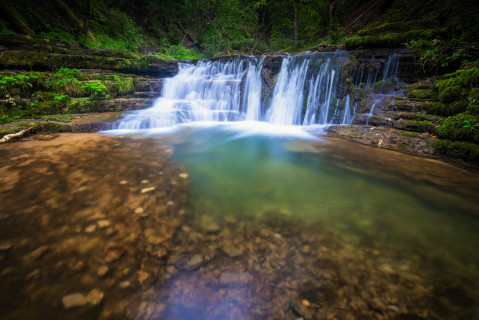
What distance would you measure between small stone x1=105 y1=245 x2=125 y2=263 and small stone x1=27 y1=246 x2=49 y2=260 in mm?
467

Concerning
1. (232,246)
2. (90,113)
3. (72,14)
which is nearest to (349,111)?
(232,246)

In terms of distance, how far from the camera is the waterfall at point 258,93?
7531 millimetres

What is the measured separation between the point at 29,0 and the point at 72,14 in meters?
1.75

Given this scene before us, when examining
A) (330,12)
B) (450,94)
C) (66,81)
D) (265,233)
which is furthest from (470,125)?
(330,12)

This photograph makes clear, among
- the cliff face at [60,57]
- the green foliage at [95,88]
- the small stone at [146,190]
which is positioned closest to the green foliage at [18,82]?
the cliff face at [60,57]

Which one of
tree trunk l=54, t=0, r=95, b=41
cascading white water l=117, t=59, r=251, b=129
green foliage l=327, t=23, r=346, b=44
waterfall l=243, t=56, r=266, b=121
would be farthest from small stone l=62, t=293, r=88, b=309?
tree trunk l=54, t=0, r=95, b=41

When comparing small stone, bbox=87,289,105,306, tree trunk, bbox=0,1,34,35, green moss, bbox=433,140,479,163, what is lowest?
small stone, bbox=87,289,105,306

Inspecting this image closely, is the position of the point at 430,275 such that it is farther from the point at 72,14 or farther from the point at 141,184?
the point at 72,14

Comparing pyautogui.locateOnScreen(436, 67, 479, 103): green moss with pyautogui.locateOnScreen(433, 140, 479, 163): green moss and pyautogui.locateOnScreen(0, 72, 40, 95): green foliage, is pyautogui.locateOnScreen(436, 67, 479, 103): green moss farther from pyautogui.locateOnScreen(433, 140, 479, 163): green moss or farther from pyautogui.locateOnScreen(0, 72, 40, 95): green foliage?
pyautogui.locateOnScreen(0, 72, 40, 95): green foliage

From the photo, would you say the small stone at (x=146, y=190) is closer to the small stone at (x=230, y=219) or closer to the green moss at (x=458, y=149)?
the small stone at (x=230, y=219)

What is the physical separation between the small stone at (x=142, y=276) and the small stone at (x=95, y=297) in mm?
216

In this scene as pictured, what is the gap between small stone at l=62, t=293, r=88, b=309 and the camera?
45.9 inches

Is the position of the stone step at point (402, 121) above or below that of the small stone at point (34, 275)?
above

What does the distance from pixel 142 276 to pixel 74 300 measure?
1.25ft
